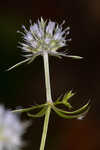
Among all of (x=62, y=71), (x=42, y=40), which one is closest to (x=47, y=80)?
(x=42, y=40)

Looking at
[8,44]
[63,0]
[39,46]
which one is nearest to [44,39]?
[39,46]

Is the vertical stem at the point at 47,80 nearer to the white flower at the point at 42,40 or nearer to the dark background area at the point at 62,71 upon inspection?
the white flower at the point at 42,40

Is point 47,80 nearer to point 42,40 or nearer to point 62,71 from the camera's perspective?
point 42,40

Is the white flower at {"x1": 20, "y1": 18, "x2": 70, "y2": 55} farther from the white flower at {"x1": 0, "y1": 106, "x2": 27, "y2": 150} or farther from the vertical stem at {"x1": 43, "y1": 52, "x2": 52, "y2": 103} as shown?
the white flower at {"x1": 0, "y1": 106, "x2": 27, "y2": 150}

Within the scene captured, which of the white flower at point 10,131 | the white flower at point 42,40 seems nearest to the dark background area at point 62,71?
the white flower at point 42,40

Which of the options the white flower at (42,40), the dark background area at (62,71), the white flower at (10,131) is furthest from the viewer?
the dark background area at (62,71)

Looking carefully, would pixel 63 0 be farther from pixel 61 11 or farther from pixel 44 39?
pixel 44 39
